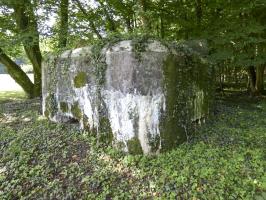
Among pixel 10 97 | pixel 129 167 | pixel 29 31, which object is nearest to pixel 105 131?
pixel 129 167

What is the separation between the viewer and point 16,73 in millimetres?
10156

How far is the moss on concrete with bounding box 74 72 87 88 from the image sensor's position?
18.8 feet

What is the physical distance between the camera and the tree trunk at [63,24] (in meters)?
8.84

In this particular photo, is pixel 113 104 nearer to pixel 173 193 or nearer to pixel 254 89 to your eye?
pixel 173 193

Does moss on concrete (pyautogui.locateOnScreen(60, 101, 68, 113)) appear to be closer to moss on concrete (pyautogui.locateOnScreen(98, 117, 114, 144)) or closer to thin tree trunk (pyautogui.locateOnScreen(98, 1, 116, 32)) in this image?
moss on concrete (pyautogui.locateOnScreen(98, 117, 114, 144))

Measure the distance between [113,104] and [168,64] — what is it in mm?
1342

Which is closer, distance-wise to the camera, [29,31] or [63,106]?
[63,106]

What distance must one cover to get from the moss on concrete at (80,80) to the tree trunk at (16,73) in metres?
5.22

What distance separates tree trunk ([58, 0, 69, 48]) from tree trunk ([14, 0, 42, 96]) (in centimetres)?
79

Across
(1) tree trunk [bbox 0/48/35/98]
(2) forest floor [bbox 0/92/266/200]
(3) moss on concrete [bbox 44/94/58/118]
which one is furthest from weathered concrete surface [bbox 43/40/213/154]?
(1) tree trunk [bbox 0/48/35/98]

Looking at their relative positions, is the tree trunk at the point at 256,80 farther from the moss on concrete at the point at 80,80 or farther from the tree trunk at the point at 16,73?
the tree trunk at the point at 16,73

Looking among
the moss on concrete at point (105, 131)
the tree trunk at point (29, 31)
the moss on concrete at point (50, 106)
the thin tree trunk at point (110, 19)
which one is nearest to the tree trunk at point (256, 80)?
the thin tree trunk at point (110, 19)

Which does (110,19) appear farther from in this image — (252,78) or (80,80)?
(252,78)

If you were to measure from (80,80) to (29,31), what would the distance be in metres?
3.84
